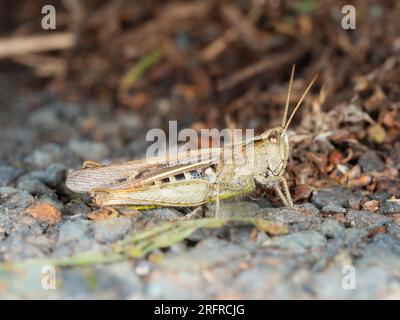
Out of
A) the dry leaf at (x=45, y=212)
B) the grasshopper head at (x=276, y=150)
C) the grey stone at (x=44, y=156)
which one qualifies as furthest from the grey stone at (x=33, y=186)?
the grasshopper head at (x=276, y=150)

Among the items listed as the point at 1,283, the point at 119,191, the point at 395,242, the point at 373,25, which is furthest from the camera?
the point at 373,25

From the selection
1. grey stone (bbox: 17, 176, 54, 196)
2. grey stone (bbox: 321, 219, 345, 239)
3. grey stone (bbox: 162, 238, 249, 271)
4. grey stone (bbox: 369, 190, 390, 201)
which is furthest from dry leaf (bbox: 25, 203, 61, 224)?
grey stone (bbox: 369, 190, 390, 201)

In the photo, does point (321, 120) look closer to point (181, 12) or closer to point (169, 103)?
point (169, 103)

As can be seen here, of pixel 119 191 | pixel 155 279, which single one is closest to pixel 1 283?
pixel 155 279

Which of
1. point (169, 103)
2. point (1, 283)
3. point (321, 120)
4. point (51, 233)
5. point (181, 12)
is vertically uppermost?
point (181, 12)

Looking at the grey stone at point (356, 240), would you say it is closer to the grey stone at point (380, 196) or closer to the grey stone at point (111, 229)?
the grey stone at point (380, 196)

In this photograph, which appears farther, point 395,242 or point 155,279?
point 395,242

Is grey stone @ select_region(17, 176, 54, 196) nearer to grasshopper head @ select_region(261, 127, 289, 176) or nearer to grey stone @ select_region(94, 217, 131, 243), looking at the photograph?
grey stone @ select_region(94, 217, 131, 243)
